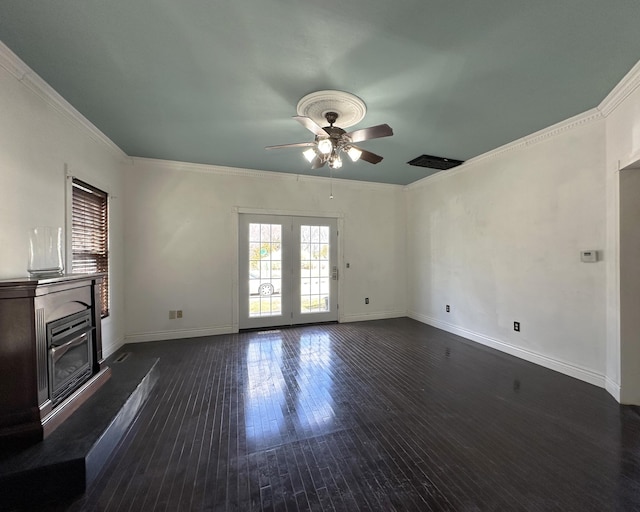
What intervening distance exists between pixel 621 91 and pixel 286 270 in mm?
4401

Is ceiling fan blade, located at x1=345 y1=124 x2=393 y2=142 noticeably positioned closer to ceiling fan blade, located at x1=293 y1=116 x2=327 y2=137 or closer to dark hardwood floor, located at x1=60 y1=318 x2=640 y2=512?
ceiling fan blade, located at x1=293 y1=116 x2=327 y2=137

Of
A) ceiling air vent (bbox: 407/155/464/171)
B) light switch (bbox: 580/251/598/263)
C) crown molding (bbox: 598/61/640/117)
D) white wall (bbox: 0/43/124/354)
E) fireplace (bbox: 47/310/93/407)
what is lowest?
fireplace (bbox: 47/310/93/407)

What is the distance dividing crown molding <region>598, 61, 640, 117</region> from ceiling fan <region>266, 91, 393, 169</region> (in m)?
1.85

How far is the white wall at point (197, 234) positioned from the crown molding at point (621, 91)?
11.1 feet

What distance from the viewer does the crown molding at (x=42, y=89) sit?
1.90 meters

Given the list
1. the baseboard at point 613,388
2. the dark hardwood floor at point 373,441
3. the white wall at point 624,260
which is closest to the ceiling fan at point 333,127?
the white wall at point 624,260

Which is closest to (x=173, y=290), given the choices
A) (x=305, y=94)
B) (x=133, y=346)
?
(x=133, y=346)

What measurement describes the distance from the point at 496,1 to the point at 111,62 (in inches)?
101

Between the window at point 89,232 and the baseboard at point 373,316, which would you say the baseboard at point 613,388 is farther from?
the window at point 89,232

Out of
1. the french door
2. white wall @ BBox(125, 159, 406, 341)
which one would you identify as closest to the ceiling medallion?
white wall @ BBox(125, 159, 406, 341)

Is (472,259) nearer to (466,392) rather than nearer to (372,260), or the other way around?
(372,260)

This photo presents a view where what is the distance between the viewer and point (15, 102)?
202 cm

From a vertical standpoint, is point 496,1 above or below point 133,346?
above

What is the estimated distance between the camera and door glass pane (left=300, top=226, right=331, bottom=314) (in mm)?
5051
